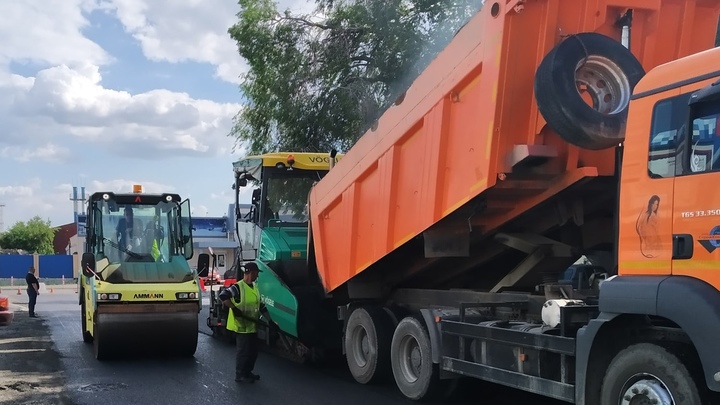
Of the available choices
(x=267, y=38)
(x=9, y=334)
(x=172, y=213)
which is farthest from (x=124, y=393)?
(x=267, y=38)

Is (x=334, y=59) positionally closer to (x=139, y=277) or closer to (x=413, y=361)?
(x=139, y=277)

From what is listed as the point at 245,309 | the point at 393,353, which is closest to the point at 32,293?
the point at 245,309

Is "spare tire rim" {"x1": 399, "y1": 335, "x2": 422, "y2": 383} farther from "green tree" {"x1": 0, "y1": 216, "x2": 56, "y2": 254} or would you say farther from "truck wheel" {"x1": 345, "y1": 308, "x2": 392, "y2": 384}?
"green tree" {"x1": 0, "y1": 216, "x2": 56, "y2": 254}

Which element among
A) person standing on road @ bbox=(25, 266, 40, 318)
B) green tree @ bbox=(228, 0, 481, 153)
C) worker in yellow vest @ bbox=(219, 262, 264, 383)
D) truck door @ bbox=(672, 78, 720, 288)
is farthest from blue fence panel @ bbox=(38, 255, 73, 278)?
truck door @ bbox=(672, 78, 720, 288)

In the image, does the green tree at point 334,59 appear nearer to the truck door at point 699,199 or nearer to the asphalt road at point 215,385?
the asphalt road at point 215,385

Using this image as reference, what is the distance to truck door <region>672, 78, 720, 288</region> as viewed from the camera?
4.23m

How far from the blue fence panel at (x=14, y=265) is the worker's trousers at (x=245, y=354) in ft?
127

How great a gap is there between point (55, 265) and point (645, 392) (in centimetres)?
4370

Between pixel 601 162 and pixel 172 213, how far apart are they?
7.01 meters

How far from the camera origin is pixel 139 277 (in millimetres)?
10305

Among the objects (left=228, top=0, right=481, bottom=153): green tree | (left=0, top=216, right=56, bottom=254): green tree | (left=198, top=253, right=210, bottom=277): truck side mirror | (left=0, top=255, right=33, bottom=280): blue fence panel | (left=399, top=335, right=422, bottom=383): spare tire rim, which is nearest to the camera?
(left=399, top=335, right=422, bottom=383): spare tire rim

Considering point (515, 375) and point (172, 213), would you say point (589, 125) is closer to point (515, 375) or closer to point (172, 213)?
point (515, 375)

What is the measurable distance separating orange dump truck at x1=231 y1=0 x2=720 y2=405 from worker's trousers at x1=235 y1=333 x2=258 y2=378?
1065 mm

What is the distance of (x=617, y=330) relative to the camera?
195 inches
